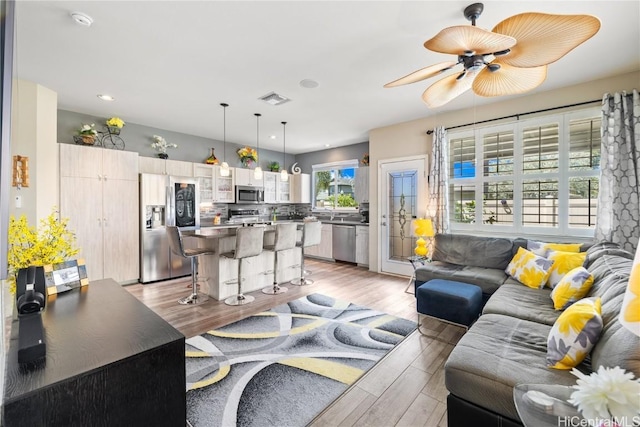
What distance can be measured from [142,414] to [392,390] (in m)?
1.58

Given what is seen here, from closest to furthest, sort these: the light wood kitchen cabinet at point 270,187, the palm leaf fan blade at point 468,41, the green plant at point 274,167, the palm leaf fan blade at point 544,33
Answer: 1. the palm leaf fan blade at point 544,33
2. the palm leaf fan blade at point 468,41
3. the light wood kitchen cabinet at point 270,187
4. the green plant at point 274,167

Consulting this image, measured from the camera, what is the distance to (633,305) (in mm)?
682

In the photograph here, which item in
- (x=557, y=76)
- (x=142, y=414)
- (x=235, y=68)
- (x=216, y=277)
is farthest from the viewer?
(x=216, y=277)

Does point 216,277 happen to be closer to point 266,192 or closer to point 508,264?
point 266,192

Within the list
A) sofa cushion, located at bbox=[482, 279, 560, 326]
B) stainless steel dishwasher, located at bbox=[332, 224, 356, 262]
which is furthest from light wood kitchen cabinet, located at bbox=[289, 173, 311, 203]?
sofa cushion, located at bbox=[482, 279, 560, 326]

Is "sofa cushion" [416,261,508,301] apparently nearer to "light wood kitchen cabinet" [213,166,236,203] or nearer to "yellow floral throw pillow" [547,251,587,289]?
"yellow floral throw pillow" [547,251,587,289]

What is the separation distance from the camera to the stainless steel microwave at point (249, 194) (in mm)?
6081

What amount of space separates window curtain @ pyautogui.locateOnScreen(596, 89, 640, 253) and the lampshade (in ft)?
11.1

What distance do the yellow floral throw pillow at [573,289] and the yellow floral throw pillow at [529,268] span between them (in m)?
0.55

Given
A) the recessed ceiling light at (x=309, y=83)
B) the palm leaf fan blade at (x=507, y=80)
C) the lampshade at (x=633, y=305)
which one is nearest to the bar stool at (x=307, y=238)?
the recessed ceiling light at (x=309, y=83)

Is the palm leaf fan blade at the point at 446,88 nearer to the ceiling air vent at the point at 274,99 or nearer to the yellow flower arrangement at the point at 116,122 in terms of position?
the ceiling air vent at the point at 274,99

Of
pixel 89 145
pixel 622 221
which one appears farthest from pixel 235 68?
pixel 622 221

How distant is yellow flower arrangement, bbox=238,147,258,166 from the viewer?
20.6ft

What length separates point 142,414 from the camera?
1.07m
